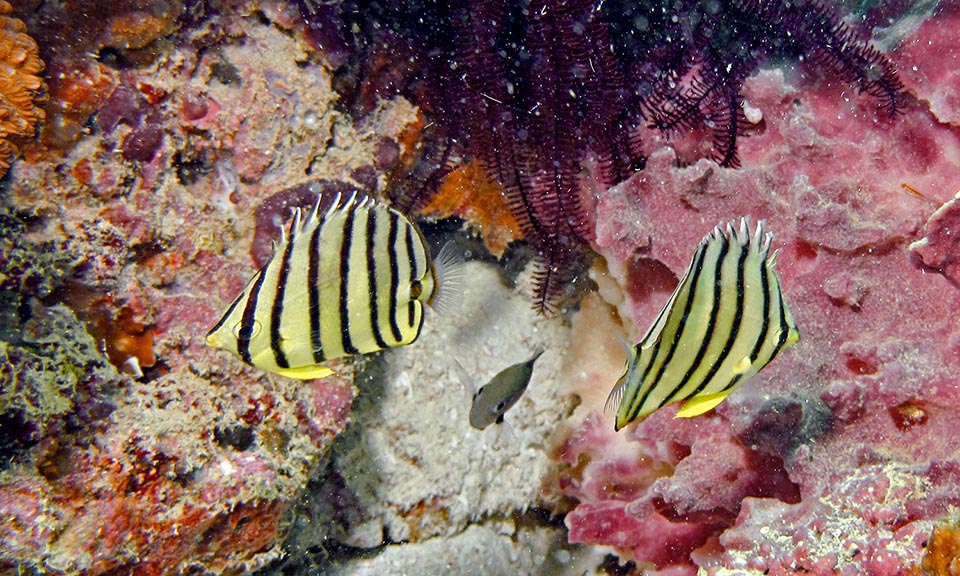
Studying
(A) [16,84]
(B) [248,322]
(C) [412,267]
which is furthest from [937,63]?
Answer: (A) [16,84]

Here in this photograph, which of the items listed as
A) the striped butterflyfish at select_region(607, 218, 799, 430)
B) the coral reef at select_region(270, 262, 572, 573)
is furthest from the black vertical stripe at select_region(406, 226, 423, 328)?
the coral reef at select_region(270, 262, 572, 573)

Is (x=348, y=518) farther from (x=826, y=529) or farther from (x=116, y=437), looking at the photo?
(x=826, y=529)

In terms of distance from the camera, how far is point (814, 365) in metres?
2.98

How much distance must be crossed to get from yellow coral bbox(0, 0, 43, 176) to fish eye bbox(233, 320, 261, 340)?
169cm

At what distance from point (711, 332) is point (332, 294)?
109 cm

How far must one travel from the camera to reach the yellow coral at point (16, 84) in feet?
8.82

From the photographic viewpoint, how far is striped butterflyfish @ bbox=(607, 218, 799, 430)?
168 centimetres

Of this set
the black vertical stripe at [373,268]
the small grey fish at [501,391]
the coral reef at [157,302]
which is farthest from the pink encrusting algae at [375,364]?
the black vertical stripe at [373,268]

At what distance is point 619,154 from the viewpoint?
351 centimetres

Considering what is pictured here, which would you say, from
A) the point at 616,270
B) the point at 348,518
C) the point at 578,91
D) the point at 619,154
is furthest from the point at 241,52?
the point at 348,518

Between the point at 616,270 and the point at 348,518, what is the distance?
2021 millimetres

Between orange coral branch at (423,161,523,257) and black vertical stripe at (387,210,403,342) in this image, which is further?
orange coral branch at (423,161,523,257)

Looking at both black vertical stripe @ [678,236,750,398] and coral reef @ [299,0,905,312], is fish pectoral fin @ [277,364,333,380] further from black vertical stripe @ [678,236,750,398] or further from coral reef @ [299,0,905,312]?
coral reef @ [299,0,905,312]

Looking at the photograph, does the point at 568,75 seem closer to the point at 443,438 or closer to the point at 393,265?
the point at 393,265
